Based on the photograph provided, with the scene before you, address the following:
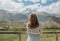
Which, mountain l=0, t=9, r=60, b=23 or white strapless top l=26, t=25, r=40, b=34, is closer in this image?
white strapless top l=26, t=25, r=40, b=34

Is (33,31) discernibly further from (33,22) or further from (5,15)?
(5,15)

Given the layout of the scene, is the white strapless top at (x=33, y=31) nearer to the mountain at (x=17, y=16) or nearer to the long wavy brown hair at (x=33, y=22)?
the long wavy brown hair at (x=33, y=22)

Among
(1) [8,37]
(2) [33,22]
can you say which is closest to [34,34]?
(2) [33,22]

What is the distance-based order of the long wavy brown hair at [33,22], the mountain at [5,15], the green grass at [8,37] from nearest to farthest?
the long wavy brown hair at [33,22] → the green grass at [8,37] → the mountain at [5,15]

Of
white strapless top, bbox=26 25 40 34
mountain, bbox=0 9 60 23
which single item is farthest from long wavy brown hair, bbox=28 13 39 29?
mountain, bbox=0 9 60 23

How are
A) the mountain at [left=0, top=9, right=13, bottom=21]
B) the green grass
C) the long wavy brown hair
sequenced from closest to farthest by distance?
the long wavy brown hair
the green grass
the mountain at [left=0, top=9, right=13, bottom=21]

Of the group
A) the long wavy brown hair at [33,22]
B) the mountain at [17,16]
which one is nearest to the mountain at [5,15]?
the mountain at [17,16]

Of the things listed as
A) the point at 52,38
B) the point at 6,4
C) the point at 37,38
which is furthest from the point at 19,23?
the point at 37,38

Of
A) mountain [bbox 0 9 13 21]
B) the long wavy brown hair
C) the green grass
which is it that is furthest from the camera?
mountain [bbox 0 9 13 21]

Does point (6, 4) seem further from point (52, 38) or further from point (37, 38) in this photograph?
point (37, 38)

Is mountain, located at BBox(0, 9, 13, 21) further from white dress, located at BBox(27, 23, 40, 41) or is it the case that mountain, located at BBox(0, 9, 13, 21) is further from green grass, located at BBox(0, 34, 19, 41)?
white dress, located at BBox(27, 23, 40, 41)

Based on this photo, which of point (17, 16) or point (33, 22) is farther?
point (17, 16)

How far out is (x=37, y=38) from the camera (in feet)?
11.4

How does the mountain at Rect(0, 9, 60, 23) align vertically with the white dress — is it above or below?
above
